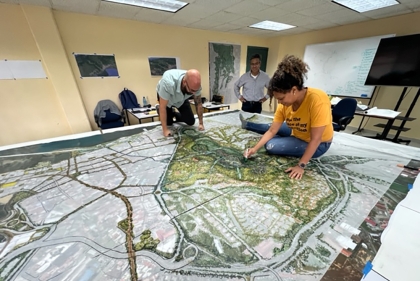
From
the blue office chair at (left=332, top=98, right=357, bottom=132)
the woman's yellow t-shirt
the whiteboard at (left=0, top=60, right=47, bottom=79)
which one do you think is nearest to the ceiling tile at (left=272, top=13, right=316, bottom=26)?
the blue office chair at (left=332, top=98, right=357, bottom=132)

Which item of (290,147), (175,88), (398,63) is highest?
(398,63)

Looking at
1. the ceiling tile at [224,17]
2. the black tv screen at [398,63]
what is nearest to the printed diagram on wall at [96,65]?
the ceiling tile at [224,17]

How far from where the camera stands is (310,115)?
1.15 m

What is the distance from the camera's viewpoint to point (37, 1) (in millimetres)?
2148

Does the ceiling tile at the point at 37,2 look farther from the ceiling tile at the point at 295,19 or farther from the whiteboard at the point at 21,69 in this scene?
the ceiling tile at the point at 295,19

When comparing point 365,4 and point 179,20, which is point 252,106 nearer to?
point 179,20

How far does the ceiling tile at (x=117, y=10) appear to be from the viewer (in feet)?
7.86

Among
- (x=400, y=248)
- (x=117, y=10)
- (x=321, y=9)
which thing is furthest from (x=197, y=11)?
(x=400, y=248)

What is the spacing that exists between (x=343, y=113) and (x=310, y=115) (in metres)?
2.11

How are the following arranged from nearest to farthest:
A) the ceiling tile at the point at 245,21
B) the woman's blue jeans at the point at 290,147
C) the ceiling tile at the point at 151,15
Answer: the woman's blue jeans at the point at 290,147
the ceiling tile at the point at 151,15
the ceiling tile at the point at 245,21

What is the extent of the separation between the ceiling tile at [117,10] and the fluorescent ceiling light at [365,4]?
3.12 meters

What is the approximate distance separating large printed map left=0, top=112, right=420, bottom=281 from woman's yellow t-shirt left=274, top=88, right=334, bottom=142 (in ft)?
0.89

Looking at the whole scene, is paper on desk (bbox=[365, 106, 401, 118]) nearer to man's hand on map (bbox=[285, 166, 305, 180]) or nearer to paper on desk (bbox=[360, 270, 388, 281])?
man's hand on map (bbox=[285, 166, 305, 180])

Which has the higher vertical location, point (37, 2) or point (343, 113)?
point (37, 2)
